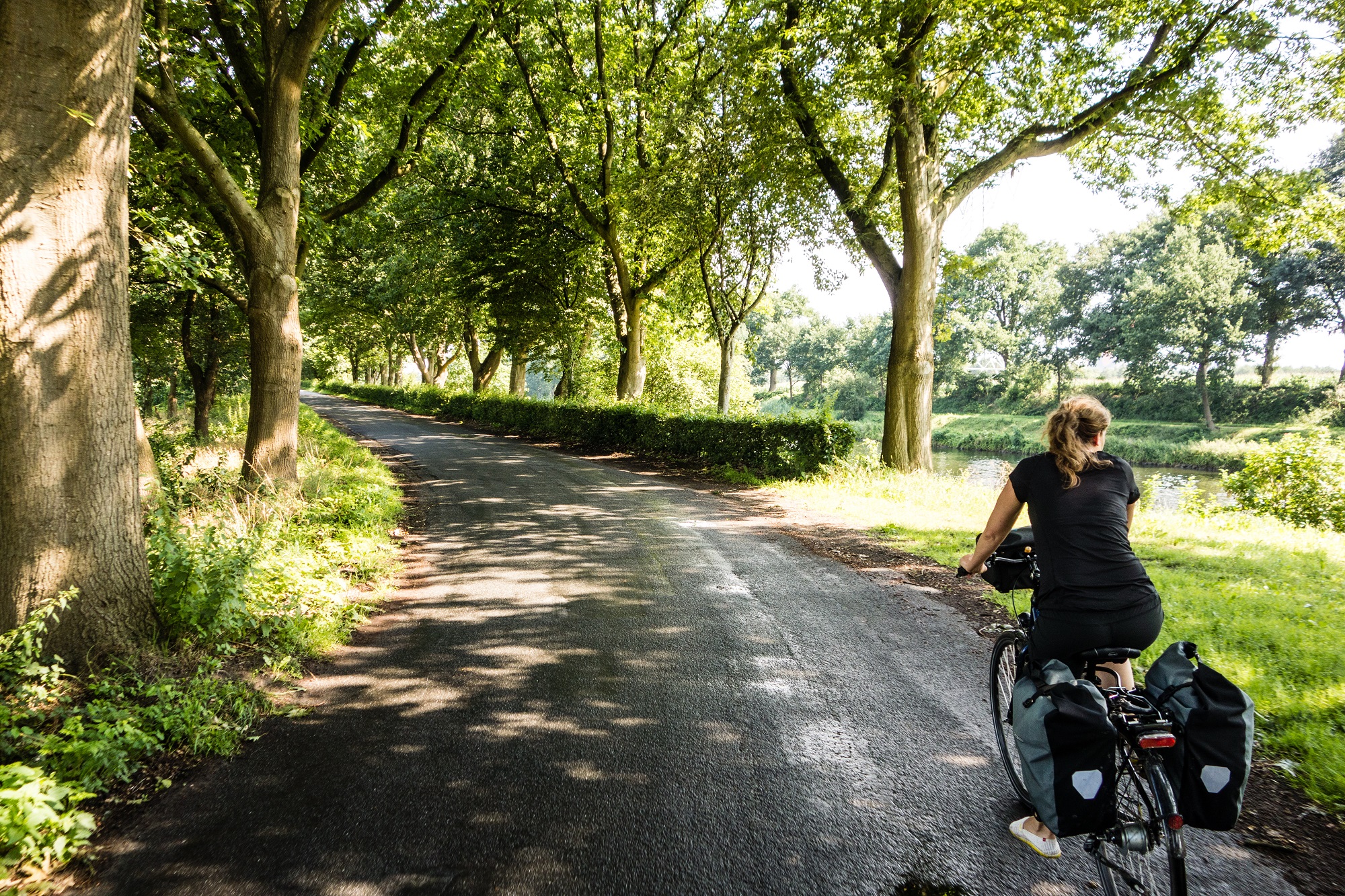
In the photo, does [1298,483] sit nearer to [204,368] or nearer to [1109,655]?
[1109,655]

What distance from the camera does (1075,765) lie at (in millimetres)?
2129

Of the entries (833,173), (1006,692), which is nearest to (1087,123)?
(833,173)

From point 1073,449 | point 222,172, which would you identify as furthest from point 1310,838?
point 222,172

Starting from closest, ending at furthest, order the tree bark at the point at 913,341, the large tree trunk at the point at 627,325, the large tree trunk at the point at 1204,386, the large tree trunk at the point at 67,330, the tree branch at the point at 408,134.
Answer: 1. the large tree trunk at the point at 67,330
2. the tree branch at the point at 408,134
3. the tree bark at the point at 913,341
4. the large tree trunk at the point at 627,325
5. the large tree trunk at the point at 1204,386

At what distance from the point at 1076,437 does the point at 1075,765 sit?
51.8 inches

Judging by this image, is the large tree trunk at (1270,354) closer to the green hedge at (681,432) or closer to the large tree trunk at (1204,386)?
the large tree trunk at (1204,386)

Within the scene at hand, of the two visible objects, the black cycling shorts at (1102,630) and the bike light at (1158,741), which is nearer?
the bike light at (1158,741)

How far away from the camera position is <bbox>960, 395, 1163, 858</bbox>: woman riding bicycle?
8.30 feet

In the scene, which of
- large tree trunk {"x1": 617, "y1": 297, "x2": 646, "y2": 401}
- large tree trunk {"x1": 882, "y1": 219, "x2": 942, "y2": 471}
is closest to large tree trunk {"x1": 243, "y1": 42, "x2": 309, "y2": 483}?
large tree trunk {"x1": 882, "y1": 219, "x2": 942, "y2": 471}

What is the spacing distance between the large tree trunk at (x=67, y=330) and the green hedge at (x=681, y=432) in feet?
36.6

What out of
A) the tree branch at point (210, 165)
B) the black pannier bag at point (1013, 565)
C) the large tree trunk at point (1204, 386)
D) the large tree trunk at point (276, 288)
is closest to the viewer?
the black pannier bag at point (1013, 565)

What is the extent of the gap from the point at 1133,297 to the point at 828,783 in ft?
155

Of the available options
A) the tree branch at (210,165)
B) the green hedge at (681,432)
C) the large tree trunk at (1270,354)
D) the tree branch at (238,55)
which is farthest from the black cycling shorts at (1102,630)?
the large tree trunk at (1270,354)

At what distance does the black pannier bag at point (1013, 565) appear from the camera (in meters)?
3.11
